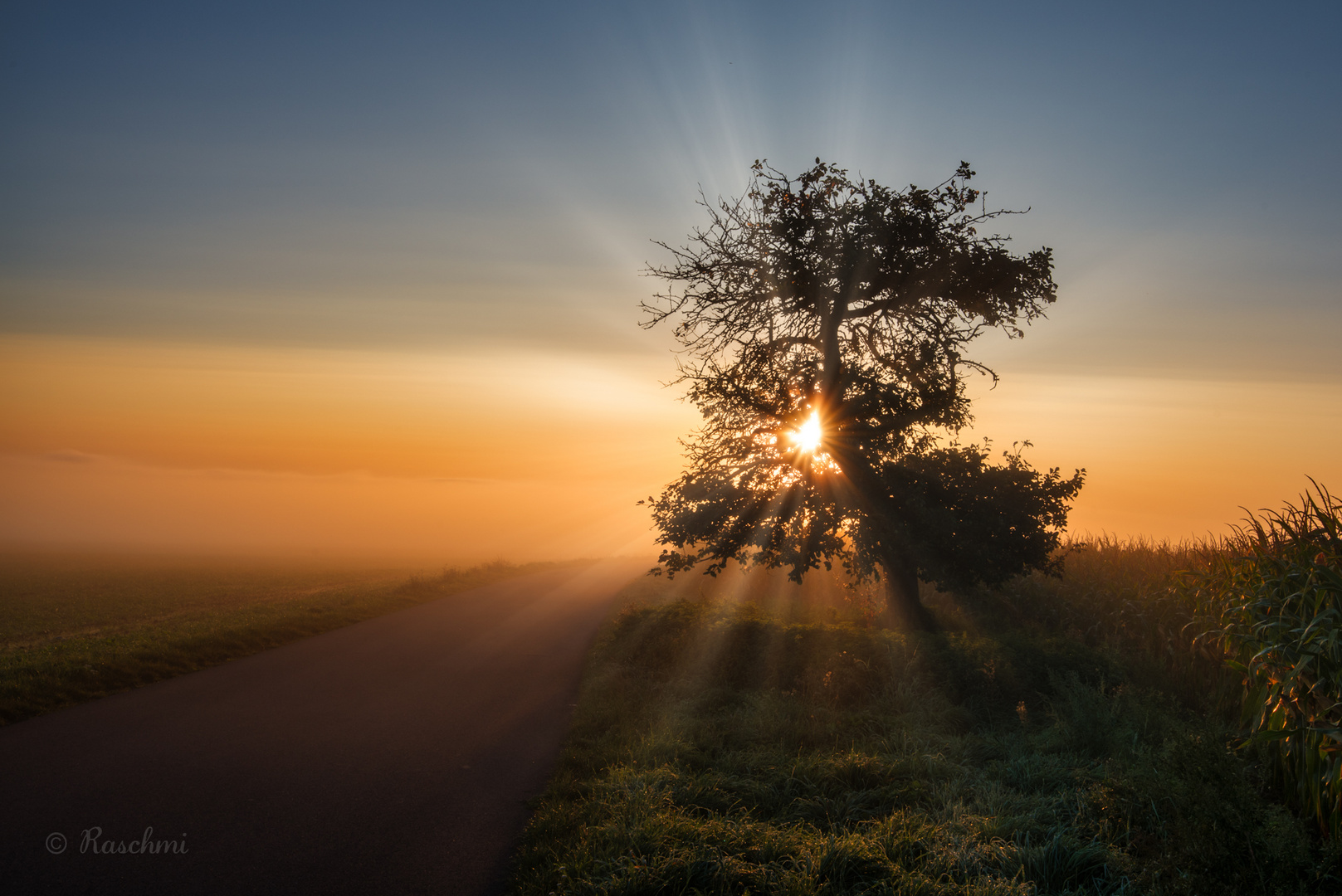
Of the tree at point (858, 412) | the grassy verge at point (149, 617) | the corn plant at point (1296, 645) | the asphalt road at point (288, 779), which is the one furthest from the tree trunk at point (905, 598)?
the grassy verge at point (149, 617)

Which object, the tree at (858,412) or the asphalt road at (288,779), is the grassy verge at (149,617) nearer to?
the asphalt road at (288,779)

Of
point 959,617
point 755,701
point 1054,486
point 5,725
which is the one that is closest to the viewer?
point 5,725

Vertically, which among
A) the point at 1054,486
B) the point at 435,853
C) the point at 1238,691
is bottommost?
the point at 435,853

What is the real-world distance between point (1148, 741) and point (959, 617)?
30.6 feet

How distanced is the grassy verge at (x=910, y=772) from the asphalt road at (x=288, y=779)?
0.66 m

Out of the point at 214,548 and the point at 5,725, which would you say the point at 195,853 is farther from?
the point at 214,548

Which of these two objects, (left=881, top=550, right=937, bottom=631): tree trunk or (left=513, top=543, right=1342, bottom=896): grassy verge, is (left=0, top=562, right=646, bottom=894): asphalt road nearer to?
(left=513, top=543, right=1342, bottom=896): grassy verge

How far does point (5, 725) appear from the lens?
776 centimetres

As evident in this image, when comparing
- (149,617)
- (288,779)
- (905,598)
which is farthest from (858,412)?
(149,617)

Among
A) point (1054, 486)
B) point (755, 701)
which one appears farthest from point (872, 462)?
point (755, 701)

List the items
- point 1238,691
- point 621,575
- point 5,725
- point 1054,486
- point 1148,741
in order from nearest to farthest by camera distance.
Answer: point 1148,741
point 5,725
point 1238,691
point 1054,486
point 621,575

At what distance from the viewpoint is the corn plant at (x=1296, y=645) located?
423 centimetres

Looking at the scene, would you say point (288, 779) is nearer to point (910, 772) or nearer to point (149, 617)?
point (910, 772)

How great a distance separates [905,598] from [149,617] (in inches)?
929
